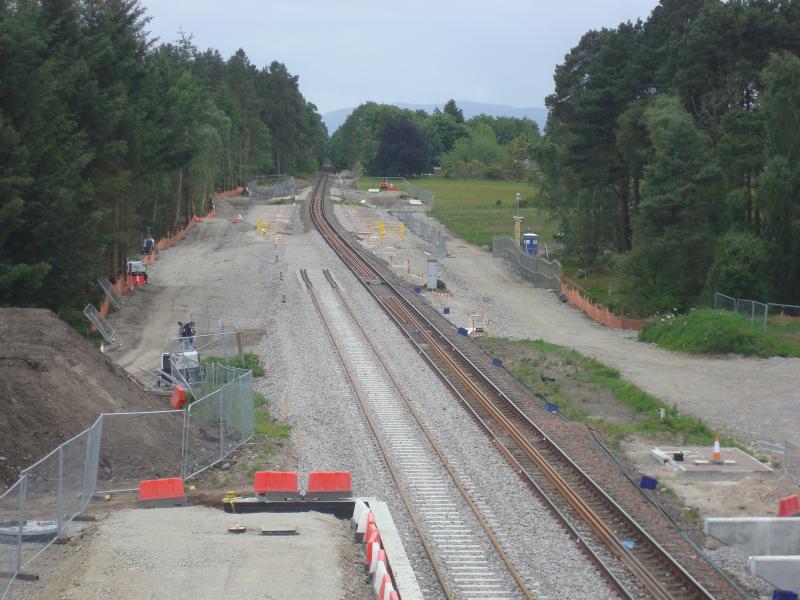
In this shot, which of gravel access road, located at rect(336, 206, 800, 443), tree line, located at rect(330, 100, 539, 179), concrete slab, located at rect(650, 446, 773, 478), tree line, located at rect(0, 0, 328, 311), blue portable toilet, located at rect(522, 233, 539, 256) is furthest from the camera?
tree line, located at rect(330, 100, 539, 179)

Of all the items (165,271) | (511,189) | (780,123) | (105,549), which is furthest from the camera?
(511,189)

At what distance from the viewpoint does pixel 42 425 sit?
18.1 m

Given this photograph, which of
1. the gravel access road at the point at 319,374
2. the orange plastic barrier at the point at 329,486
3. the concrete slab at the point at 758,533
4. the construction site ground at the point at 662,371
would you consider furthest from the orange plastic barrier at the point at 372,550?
the construction site ground at the point at 662,371

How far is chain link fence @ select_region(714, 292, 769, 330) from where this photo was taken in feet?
124

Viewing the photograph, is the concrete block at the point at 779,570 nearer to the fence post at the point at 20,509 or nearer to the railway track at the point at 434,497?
the railway track at the point at 434,497

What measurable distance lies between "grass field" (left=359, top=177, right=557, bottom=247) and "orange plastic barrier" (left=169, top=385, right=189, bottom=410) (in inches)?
1711

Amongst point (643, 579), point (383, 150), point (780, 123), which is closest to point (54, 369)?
point (643, 579)

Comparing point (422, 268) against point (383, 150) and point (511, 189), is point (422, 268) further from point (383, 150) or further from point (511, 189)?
point (383, 150)

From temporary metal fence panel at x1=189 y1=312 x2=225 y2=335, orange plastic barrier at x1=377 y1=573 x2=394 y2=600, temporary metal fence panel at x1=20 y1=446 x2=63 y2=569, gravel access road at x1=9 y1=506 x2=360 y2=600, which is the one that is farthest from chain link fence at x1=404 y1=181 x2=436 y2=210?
orange plastic barrier at x1=377 y1=573 x2=394 y2=600

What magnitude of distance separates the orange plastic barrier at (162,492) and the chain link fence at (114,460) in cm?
87

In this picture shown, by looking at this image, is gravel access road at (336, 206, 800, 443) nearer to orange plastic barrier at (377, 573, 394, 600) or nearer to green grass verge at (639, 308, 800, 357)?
green grass verge at (639, 308, 800, 357)

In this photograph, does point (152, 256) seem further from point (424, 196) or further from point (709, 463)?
point (424, 196)

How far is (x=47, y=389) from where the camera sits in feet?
62.2

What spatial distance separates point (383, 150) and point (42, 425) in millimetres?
139632
